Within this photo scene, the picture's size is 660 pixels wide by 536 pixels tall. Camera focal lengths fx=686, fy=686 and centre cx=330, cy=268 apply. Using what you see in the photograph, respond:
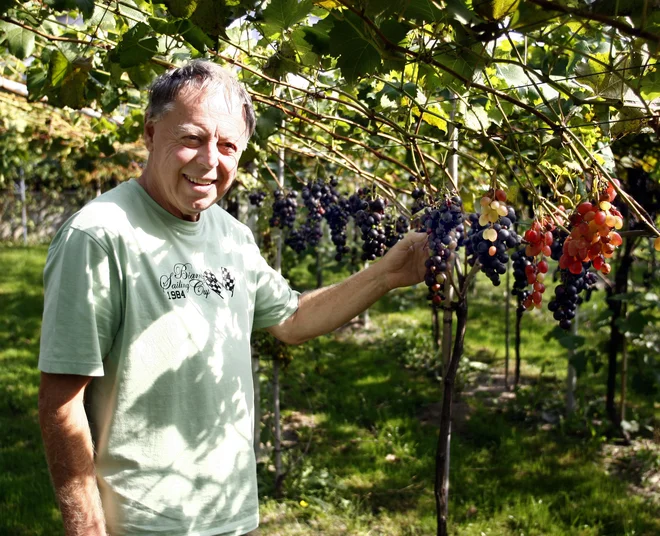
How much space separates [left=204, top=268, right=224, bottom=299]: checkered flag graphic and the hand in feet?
1.73

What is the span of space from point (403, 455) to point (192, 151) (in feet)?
9.87

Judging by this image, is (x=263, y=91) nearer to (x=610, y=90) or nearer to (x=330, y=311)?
(x=330, y=311)

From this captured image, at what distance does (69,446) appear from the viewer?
62.9 inches

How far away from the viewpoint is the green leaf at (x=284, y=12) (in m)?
1.52

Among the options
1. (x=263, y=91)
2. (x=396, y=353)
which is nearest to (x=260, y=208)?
(x=263, y=91)

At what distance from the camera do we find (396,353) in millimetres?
6320

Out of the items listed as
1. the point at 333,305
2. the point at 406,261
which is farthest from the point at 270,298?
the point at 406,261

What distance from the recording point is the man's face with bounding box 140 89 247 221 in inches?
67.5

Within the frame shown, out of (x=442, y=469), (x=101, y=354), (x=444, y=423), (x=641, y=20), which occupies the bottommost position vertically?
(x=442, y=469)

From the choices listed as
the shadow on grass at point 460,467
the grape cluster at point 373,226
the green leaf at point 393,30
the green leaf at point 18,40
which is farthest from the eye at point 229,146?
the shadow on grass at point 460,467

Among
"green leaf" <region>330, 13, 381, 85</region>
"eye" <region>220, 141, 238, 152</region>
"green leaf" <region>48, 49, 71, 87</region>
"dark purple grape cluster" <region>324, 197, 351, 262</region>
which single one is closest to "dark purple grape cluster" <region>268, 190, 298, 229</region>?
"dark purple grape cluster" <region>324, 197, 351, 262</region>

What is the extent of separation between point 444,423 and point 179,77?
143 centimetres

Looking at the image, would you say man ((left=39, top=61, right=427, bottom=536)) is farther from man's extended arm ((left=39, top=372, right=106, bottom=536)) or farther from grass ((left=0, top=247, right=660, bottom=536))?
grass ((left=0, top=247, right=660, bottom=536))

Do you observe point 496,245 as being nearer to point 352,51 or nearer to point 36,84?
point 352,51
